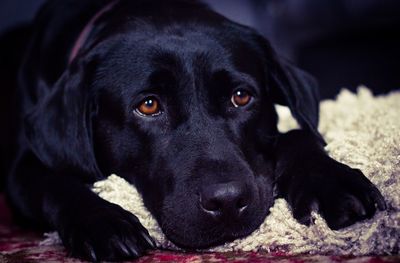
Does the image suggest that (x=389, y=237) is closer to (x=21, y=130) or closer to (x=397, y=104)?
(x=397, y=104)

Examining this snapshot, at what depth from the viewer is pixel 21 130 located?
225 cm

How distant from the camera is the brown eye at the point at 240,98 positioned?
182 cm

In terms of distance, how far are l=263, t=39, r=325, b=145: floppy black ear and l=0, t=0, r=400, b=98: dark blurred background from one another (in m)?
1.46

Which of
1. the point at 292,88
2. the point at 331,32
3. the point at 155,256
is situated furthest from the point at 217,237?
the point at 331,32

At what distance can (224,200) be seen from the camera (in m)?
1.40

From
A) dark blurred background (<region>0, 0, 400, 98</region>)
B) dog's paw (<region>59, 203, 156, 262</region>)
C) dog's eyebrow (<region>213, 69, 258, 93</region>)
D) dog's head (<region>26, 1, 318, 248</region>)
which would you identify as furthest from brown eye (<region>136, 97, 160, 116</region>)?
dark blurred background (<region>0, 0, 400, 98</region>)

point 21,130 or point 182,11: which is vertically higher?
point 182,11

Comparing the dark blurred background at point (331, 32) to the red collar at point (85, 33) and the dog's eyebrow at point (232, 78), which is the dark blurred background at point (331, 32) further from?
the dog's eyebrow at point (232, 78)

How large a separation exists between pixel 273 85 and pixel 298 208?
712 mm

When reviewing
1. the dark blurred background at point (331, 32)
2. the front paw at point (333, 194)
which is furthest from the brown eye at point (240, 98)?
the dark blurred background at point (331, 32)

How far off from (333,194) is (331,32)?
2488mm

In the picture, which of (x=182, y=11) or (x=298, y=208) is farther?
(x=182, y=11)

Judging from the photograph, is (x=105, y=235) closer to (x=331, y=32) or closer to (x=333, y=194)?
(x=333, y=194)

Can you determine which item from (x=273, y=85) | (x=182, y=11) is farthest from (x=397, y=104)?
(x=182, y=11)
